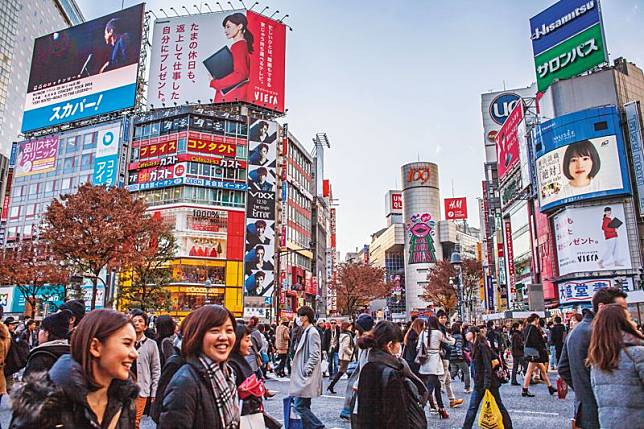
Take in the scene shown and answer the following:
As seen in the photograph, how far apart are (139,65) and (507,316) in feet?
136

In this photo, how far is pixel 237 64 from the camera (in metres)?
50.7

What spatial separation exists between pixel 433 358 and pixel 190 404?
23.5 feet

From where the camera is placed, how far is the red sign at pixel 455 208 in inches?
4380

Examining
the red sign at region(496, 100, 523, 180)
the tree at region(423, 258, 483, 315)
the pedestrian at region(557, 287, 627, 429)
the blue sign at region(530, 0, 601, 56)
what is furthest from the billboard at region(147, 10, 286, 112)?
the pedestrian at region(557, 287, 627, 429)

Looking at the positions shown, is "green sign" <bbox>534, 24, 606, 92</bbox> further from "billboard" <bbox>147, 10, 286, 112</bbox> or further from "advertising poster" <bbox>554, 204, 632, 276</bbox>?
"billboard" <bbox>147, 10, 286, 112</bbox>

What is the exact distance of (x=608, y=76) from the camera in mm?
41031

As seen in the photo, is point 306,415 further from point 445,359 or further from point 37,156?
point 37,156

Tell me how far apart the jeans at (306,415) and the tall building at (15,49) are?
96163mm

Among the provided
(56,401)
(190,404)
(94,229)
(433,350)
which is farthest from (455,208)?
(56,401)

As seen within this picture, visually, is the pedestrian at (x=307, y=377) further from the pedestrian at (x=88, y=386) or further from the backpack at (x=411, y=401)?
the pedestrian at (x=88, y=386)

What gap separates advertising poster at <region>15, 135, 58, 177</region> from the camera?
2089 inches

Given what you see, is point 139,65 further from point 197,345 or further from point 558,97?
point 197,345

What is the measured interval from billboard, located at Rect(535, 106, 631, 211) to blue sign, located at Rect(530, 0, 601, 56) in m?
7.78

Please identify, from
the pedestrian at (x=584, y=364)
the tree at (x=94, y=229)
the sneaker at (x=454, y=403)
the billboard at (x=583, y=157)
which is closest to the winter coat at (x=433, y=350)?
the sneaker at (x=454, y=403)
